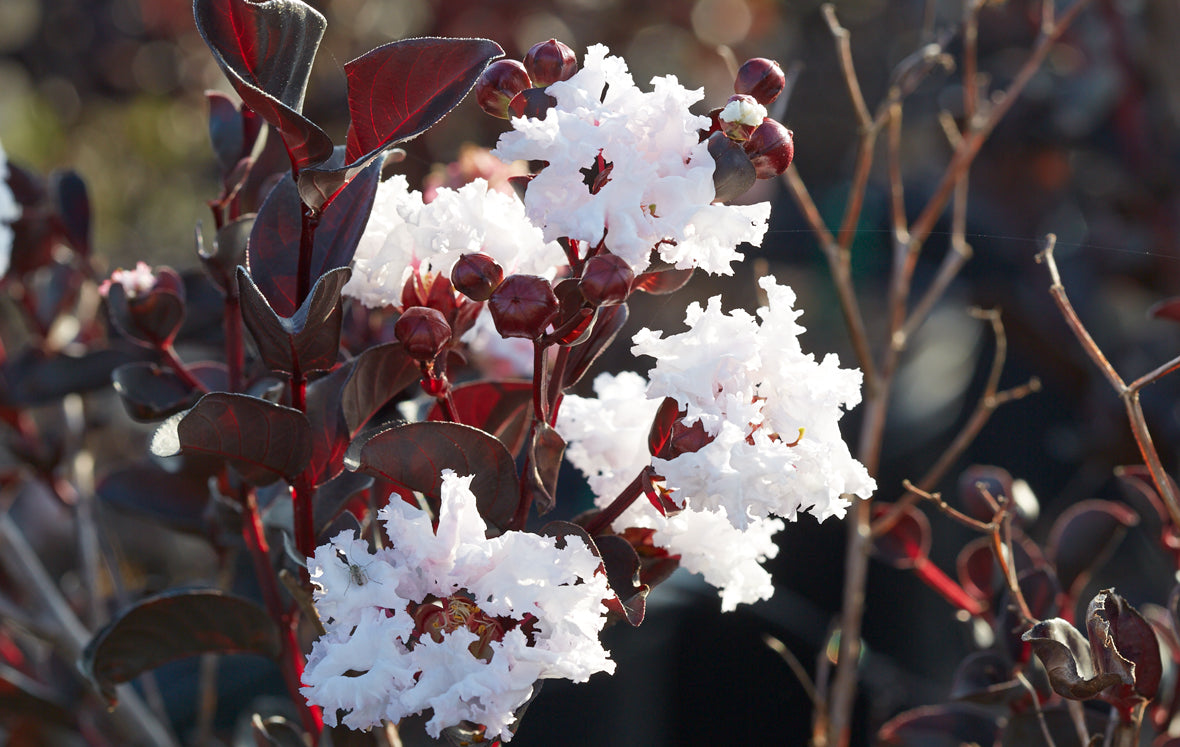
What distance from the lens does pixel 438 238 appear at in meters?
0.56

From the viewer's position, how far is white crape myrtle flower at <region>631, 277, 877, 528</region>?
488mm

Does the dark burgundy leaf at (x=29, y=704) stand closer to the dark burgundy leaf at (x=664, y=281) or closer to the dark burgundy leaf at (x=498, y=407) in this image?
the dark burgundy leaf at (x=498, y=407)

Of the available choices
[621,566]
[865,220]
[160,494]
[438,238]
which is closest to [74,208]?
[160,494]

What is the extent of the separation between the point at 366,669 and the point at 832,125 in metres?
3.81

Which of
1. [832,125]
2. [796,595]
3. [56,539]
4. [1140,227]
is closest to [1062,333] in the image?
[1140,227]

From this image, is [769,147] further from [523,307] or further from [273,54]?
[273,54]

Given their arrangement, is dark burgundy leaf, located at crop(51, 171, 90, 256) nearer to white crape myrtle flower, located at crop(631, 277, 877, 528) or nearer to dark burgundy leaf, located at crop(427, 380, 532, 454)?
dark burgundy leaf, located at crop(427, 380, 532, 454)

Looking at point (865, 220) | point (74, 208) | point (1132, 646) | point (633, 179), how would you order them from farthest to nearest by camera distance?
point (865, 220) → point (74, 208) → point (1132, 646) → point (633, 179)

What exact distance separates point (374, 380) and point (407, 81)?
0.57 ft

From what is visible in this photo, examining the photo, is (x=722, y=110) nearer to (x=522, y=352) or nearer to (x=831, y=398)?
(x=831, y=398)

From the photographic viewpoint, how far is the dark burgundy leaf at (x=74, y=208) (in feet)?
3.12

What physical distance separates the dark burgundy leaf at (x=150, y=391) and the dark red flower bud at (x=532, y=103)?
32 centimetres

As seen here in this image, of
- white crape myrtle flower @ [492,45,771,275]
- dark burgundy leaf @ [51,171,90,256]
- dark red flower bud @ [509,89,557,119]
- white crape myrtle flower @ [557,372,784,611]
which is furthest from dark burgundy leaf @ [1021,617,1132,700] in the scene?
dark burgundy leaf @ [51,171,90,256]

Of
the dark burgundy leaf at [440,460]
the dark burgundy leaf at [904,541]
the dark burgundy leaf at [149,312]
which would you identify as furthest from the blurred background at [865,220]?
the dark burgundy leaf at [440,460]
